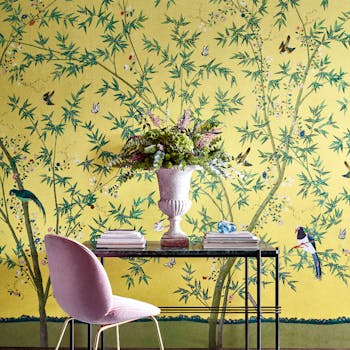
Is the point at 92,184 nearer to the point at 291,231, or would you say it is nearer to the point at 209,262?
the point at 209,262

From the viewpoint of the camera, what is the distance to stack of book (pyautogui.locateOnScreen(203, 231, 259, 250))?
348 centimetres

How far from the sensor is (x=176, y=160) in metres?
3.60

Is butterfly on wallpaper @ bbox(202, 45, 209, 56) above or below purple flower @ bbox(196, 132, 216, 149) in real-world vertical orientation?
above

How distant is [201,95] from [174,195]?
27.9 inches

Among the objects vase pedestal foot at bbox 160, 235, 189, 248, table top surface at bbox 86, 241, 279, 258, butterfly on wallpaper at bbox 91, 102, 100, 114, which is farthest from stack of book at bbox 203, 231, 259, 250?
butterfly on wallpaper at bbox 91, 102, 100, 114

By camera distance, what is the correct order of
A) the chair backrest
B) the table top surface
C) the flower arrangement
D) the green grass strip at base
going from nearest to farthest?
the chair backrest < the table top surface < the flower arrangement < the green grass strip at base

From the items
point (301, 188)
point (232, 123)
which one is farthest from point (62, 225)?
point (301, 188)

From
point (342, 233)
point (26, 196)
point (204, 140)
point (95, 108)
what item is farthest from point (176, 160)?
point (342, 233)

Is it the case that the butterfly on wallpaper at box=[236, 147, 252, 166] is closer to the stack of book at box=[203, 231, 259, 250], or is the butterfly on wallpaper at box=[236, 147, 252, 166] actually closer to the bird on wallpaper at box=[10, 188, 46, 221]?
the stack of book at box=[203, 231, 259, 250]

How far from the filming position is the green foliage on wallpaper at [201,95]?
13.3 ft

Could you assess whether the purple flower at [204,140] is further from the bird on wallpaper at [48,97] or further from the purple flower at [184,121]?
the bird on wallpaper at [48,97]

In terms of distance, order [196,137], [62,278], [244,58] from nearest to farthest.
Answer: [62,278] < [196,137] < [244,58]

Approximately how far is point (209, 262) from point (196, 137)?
80 cm

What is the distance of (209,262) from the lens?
4066mm
